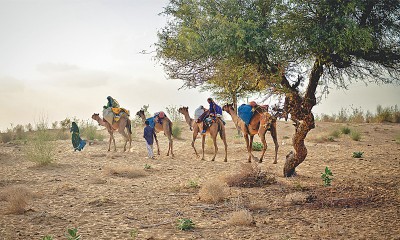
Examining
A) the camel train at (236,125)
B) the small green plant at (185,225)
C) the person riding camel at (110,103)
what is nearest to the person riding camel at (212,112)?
the camel train at (236,125)

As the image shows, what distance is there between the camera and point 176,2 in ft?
39.5

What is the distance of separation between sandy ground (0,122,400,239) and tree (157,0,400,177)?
2.51 meters

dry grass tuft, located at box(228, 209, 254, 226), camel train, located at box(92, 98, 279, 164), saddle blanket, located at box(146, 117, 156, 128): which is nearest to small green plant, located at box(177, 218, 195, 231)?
dry grass tuft, located at box(228, 209, 254, 226)

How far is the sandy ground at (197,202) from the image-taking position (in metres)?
6.86

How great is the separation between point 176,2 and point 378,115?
2586 cm

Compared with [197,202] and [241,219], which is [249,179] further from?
[241,219]

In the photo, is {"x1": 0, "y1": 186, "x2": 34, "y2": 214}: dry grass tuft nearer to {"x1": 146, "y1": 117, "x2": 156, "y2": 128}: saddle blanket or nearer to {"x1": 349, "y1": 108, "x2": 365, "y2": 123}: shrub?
{"x1": 146, "y1": 117, "x2": 156, "y2": 128}: saddle blanket

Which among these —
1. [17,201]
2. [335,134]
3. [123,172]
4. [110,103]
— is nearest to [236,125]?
[123,172]

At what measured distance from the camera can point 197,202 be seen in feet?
29.5

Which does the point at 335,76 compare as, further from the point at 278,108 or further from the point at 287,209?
the point at 287,209

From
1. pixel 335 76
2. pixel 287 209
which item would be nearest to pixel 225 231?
pixel 287 209

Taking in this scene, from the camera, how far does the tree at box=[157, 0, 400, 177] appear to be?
29.8 ft

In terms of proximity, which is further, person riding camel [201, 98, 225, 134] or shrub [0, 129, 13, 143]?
shrub [0, 129, 13, 143]

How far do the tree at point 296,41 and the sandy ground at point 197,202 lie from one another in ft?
8.23
